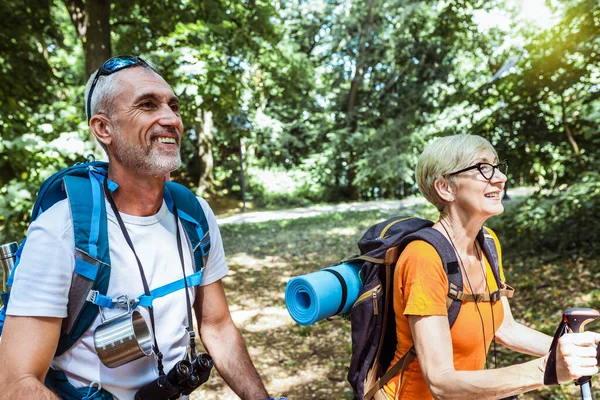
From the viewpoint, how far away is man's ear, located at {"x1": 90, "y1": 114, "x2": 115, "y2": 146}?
5.45ft

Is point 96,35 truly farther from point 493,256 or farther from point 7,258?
point 493,256

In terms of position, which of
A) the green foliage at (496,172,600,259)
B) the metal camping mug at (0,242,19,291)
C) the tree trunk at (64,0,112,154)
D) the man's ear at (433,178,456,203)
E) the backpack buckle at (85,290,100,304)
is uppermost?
the tree trunk at (64,0,112,154)

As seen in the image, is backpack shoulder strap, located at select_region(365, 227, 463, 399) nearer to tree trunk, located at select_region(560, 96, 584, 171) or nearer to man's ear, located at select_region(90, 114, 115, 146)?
man's ear, located at select_region(90, 114, 115, 146)

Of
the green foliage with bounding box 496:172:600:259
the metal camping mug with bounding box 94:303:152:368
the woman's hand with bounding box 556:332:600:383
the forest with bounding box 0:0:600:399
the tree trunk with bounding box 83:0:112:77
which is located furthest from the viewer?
the tree trunk with bounding box 83:0:112:77

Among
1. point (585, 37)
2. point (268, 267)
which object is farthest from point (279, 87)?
point (585, 37)

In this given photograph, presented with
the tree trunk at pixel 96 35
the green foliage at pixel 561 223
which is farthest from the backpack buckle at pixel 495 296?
the tree trunk at pixel 96 35

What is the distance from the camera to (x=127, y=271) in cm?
152

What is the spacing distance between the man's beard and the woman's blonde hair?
1018mm

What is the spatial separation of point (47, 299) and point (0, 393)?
281mm

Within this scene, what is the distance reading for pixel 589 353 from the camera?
1251 millimetres

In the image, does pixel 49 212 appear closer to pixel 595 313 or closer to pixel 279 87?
pixel 595 313

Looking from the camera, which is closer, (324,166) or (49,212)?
(49,212)

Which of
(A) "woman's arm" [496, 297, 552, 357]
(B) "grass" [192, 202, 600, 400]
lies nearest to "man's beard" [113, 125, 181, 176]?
(A) "woman's arm" [496, 297, 552, 357]

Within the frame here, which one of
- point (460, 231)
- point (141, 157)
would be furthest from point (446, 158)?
point (141, 157)
